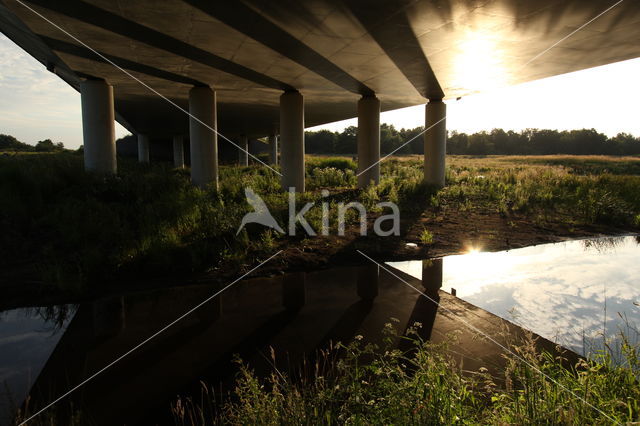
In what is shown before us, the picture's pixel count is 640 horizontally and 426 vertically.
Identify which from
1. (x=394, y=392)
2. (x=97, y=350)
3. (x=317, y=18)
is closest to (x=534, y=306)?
(x=394, y=392)

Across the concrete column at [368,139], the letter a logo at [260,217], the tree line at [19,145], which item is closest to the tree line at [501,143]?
the tree line at [19,145]

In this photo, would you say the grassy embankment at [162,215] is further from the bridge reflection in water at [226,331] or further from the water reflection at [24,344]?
the bridge reflection in water at [226,331]

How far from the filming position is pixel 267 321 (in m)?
5.90

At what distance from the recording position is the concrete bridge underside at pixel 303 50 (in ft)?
30.0

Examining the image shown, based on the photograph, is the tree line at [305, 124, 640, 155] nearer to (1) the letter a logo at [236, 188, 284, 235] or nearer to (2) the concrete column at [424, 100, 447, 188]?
(2) the concrete column at [424, 100, 447, 188]

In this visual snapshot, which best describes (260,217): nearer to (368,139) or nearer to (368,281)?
(368,281)

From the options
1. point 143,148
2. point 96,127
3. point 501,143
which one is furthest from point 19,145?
point 501,143

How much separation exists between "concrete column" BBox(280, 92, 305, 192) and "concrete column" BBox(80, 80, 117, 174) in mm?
7631

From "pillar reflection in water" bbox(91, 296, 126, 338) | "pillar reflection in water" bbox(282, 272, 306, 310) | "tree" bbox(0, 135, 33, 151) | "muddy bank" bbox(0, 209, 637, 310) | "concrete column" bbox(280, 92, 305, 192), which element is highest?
"tree" bbox(0, 135, 33, 151)

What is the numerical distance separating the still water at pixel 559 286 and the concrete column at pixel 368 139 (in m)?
11.4

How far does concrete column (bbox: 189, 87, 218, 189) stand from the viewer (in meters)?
19.2

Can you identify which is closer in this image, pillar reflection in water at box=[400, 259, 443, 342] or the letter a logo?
pillar reflection in water at box=[400, 259, 443, 342]

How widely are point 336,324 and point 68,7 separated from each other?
943cm
